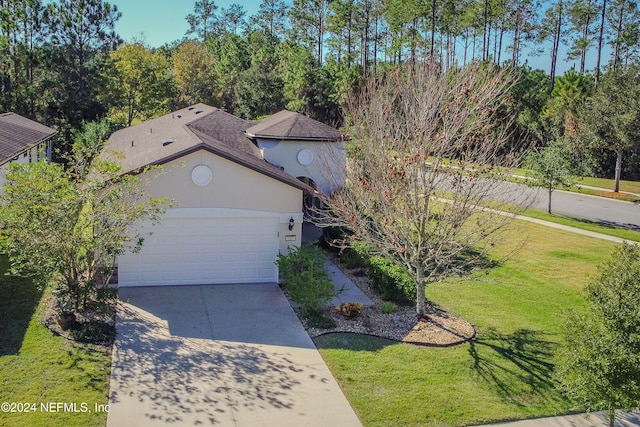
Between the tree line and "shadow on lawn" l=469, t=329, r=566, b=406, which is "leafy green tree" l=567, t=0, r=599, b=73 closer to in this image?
the tree line

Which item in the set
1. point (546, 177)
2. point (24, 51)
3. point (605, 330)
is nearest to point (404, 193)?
point (605, 330)

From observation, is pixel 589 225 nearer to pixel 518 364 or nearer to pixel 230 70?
pixel 518 364

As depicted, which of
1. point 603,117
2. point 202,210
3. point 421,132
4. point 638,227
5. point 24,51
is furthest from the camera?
point 24,51

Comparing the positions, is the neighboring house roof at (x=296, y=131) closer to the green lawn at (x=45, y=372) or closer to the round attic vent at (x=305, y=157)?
the round attic vent at (x=305, y=157)

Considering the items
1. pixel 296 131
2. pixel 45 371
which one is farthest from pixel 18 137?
pixel 45 371

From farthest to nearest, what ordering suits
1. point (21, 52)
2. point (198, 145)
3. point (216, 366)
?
point (21, 52)
point (198, 145)
point (216, 366)

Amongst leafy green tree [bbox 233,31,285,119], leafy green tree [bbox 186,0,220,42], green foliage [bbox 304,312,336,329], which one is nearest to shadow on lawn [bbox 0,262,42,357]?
green foliage [bbox 304,312,336,329]

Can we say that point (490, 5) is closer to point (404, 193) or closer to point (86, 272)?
point (404, 193)
